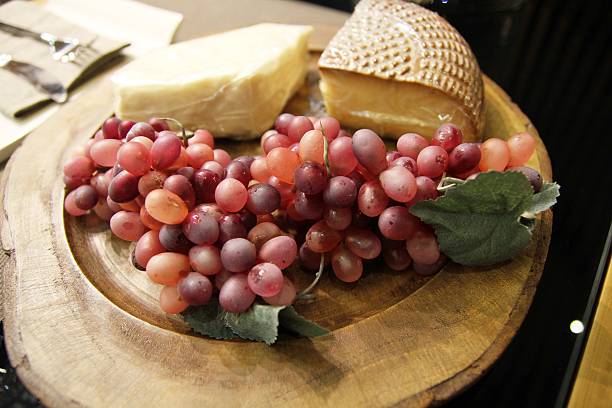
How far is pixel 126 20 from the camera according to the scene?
4.54ft

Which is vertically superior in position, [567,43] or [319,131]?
[319,131]

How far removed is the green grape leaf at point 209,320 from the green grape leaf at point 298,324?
7 cm

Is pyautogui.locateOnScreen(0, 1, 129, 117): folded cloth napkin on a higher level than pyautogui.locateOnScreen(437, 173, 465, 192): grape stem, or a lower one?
lower

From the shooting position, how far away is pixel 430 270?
748mm

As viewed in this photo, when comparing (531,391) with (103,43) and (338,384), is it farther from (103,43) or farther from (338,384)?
(103,43)

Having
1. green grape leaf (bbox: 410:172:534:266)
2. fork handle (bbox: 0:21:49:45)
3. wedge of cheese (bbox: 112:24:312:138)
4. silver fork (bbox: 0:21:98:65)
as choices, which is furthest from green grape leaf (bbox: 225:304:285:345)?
fork handle (bbox: 0:21:49:45)

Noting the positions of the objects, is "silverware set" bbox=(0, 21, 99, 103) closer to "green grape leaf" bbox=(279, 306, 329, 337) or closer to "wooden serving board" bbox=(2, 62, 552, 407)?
"wooden serving board" bbox=(2, 62, 552, 407)

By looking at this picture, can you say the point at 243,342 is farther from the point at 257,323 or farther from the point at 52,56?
the point at 52,56

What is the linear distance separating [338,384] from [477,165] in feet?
1.18

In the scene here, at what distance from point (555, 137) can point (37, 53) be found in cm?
122

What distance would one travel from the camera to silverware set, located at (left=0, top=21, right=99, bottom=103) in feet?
3.78

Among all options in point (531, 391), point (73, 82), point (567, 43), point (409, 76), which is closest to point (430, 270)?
point (531, 391)

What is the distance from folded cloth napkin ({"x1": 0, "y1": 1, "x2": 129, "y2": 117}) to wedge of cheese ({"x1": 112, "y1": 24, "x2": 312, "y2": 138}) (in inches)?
9.5

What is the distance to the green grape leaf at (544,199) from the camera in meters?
0.69
